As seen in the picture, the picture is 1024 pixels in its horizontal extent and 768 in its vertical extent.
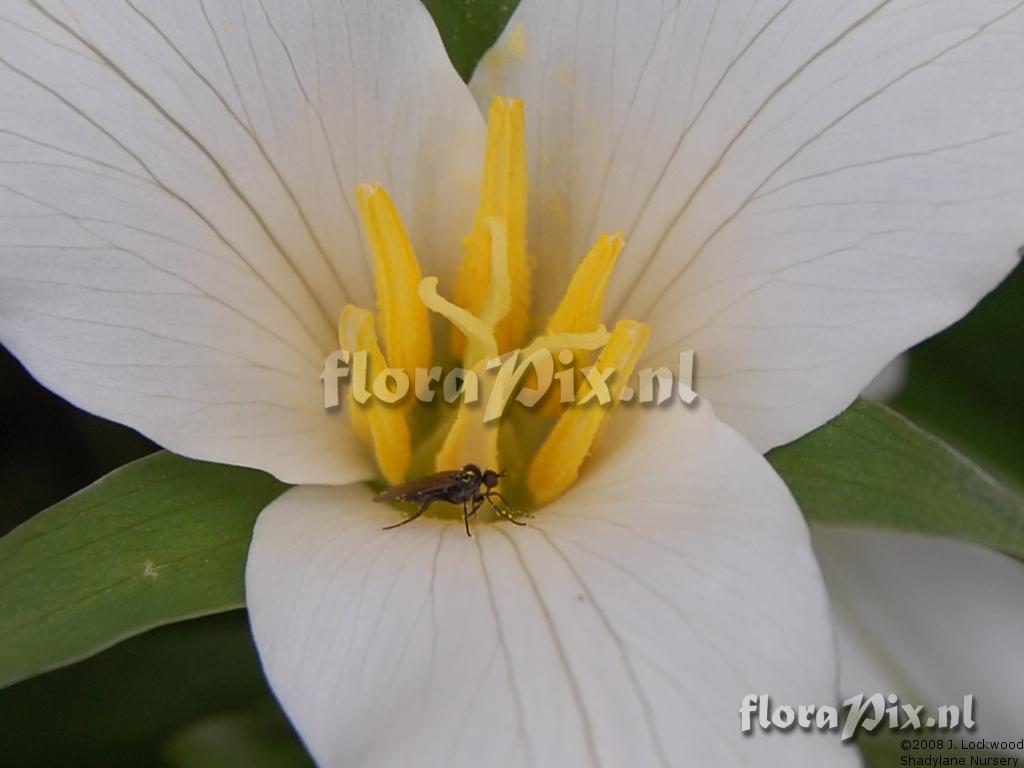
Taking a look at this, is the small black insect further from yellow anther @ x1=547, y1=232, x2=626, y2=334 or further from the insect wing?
yellow anther @ x1=547, y1=232, x2=626, y2=334

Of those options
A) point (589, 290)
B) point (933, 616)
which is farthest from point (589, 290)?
point (933, 616)

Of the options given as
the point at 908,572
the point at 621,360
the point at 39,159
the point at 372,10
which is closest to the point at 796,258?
the point at 621,360

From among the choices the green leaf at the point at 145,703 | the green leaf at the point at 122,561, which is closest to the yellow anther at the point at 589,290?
the green leaf at the point at 122,561

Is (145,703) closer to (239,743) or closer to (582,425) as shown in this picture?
(239,743)

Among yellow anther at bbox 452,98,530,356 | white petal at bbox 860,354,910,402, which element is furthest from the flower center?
white petal at bbox 860,354,910,402

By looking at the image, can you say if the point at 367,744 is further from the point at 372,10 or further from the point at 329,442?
the point at 372,10

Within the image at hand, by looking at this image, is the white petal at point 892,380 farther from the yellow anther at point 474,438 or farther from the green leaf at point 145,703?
the green leaf at point 145,703
